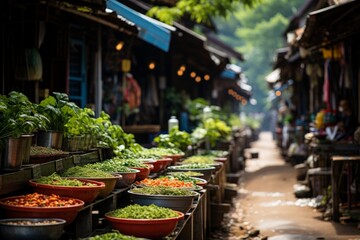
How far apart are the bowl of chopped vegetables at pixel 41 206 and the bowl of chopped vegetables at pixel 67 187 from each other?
0.14m

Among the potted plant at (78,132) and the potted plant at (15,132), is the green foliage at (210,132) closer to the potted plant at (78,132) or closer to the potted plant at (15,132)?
the potted plant at (78,132)

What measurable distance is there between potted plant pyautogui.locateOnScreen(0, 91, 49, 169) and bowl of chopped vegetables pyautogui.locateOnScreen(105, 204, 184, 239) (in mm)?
911

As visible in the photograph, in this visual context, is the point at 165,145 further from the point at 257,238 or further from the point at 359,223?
the point at 359,223

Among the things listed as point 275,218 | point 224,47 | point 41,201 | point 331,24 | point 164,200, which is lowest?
point 275,218

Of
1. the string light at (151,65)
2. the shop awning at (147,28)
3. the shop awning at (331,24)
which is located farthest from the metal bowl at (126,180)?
the string light at (151,65)

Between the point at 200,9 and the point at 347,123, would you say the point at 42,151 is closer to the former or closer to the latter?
the point at 347,123

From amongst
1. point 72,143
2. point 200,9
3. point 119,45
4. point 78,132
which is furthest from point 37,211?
point 200,9

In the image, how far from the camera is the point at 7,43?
29.2 feet

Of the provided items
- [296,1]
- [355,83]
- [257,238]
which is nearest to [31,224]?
[257,238]

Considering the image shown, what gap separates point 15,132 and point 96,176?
1026mm

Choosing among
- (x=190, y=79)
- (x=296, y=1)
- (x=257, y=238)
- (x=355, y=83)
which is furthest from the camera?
(x=296, y=1)

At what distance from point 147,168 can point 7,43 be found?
137 inches

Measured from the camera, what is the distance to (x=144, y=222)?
185 inches

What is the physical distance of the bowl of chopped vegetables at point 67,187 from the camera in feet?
15.8
